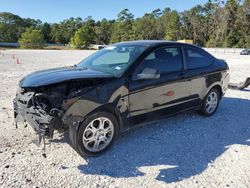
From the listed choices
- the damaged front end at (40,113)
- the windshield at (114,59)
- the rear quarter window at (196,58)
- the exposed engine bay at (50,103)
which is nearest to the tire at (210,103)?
the rear quarter window at (196,58)

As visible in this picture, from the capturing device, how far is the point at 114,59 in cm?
484

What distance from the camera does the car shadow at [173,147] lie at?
11.7ft

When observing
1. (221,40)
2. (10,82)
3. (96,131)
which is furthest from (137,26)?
(96,131)

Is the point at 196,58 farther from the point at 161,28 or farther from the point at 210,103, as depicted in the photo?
the point at 161,28

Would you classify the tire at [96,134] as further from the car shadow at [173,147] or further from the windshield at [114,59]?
the windshield at [114,59]

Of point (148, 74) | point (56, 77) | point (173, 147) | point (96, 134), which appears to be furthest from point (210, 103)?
point (56, 77)

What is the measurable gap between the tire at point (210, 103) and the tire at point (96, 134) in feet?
7.93

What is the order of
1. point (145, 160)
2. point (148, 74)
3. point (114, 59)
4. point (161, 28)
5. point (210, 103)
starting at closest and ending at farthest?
1. point (145, 160)
2. point (148, 74)
3. point (114, 59)
4. point (210, 103)
5. point (161, 28)

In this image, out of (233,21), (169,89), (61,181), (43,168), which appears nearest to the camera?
(61,181)

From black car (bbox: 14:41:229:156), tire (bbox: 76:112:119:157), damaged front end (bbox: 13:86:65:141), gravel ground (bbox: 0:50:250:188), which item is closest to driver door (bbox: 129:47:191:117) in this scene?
black car (bbox: 14:41:229:156)

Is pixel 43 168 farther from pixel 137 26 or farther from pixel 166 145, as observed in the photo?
pixel 137 26

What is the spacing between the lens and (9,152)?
3926mm

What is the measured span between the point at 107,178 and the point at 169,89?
2.04 metres

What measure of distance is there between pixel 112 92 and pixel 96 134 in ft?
2.15
